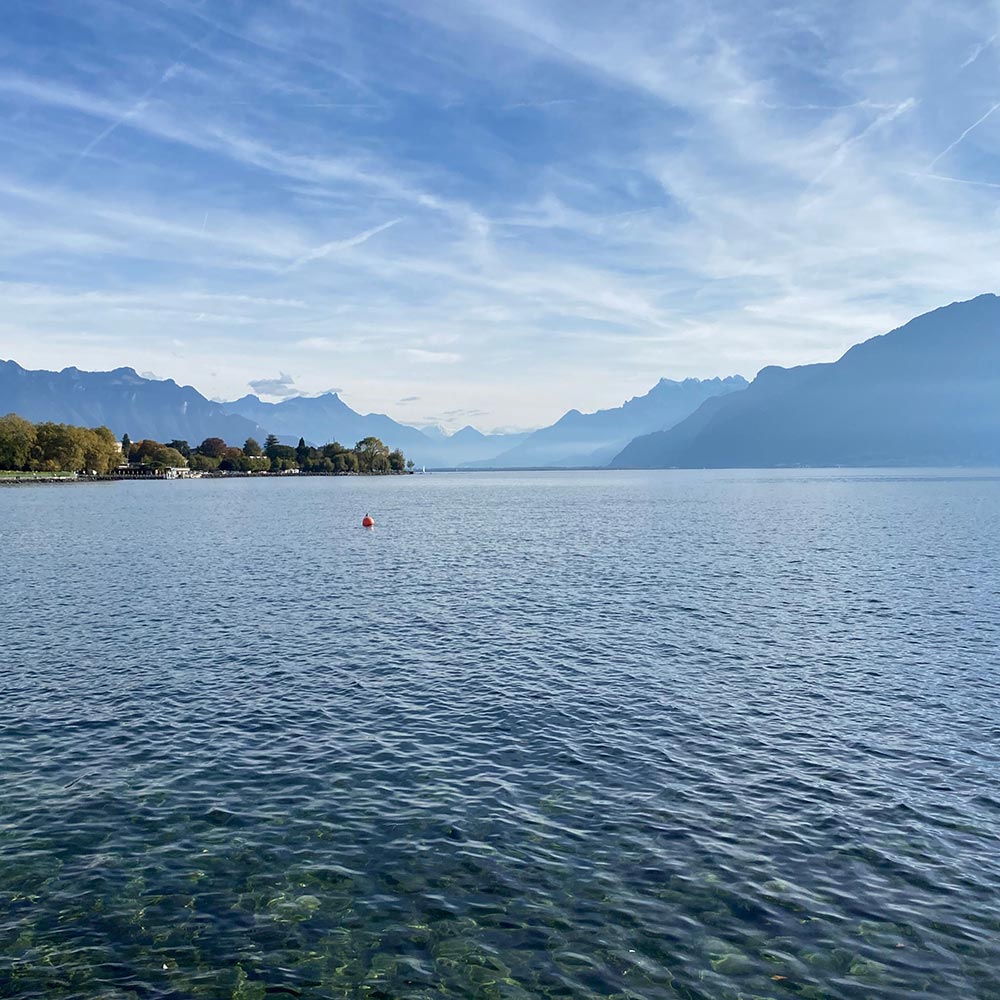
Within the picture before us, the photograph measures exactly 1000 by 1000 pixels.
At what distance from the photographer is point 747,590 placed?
6838 centimetres

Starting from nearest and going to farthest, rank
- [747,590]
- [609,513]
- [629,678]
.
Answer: [629,678], [747,590], [609,513]

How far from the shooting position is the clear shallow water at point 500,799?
1772 centimetres

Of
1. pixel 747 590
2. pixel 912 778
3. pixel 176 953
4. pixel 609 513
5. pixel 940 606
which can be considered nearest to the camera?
pixel 176 953

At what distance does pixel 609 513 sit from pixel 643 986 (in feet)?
520

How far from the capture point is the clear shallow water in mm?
17719

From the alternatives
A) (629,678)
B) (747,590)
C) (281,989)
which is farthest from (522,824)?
(747,590)

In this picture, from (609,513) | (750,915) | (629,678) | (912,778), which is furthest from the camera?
(609,513)

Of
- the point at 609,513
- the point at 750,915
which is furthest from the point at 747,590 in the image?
the point at 609,513

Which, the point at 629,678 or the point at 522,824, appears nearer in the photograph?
the point at 522,824

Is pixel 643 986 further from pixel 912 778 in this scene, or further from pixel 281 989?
pixel 912 778

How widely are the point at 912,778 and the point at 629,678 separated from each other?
15.3m

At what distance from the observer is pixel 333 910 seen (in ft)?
64.6

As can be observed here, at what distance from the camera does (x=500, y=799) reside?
26.0 meters

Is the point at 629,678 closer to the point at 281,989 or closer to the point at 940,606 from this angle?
the point at 281,989
